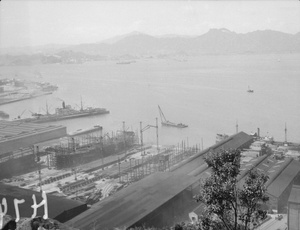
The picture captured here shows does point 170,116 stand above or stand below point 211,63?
below

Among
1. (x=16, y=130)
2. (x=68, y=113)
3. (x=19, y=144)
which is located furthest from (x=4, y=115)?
(x=19, y=144)

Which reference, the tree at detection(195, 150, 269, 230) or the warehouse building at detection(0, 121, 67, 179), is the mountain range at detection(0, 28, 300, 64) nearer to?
the warehouse building at detection(0, 121, 67, 179)

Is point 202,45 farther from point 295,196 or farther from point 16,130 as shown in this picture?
point 295,196

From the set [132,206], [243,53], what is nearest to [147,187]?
[132,206]

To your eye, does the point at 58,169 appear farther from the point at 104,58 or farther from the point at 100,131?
the point at 104,58

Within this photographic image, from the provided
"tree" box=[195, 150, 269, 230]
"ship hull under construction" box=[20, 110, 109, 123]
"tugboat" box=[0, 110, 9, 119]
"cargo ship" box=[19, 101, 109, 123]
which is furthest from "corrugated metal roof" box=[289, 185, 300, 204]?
"tugboat" box=[0, 110, 9, 119]

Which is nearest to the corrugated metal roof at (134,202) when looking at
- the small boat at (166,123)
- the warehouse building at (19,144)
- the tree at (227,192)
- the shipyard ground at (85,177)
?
the shipyard ground at (85,177)
